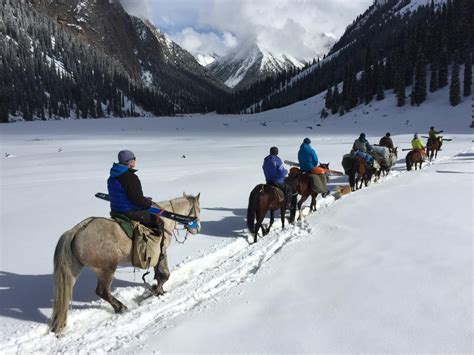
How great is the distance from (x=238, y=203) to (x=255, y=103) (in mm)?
148557

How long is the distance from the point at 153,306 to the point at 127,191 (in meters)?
2.03

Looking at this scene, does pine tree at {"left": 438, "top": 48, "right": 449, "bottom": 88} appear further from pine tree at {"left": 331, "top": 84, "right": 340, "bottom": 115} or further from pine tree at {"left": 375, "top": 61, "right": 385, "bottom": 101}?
pine tree at {"left": 331, "top": 84, "right": 340, "bottom": 115}

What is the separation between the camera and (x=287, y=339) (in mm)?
4500

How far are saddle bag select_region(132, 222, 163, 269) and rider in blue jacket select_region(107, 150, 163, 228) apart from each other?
8.4 inches

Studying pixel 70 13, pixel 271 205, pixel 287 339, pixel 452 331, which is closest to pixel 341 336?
pixel 287 339

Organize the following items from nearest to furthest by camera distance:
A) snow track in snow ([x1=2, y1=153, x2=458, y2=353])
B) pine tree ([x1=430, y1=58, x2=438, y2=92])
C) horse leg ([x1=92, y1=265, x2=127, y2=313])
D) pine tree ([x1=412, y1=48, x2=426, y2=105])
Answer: snow track in snow ([x1=2, y1=153, x2=458, y2=353]), horse leg ([x1=92, y1=265, x2=127, y2=313]), pine tree ([x1=412, y1=48, x2=426, y2=105]), pine tree ([x1=430, y1=58, x2=438, y2=92])

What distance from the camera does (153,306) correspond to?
5809 mm

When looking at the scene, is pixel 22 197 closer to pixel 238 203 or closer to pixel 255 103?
pixel 238 203

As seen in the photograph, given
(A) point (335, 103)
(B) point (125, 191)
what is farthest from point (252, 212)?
(A) point (335, 103)

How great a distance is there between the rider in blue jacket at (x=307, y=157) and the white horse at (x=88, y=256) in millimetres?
7101

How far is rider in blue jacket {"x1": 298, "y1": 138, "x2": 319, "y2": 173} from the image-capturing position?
11.2 metres

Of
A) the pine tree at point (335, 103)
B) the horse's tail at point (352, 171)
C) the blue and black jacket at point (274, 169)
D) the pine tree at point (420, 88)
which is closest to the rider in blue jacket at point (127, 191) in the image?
the blue and black jacket at point (274, 169)

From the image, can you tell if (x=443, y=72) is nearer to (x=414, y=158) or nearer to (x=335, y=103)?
(x=335, y=103)

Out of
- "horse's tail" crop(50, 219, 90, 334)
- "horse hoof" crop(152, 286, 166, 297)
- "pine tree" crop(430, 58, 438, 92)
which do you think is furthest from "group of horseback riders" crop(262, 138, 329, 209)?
"pine tree" crop(430, 58, 438, 92)
